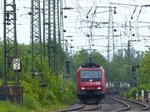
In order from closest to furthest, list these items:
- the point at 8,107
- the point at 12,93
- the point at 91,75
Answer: the point at 8,107 → the point at 12,93 → the point at 91,75

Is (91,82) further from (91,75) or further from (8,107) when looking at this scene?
(8,107)

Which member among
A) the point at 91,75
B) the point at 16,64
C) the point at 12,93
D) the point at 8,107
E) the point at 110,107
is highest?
the point at 16,64

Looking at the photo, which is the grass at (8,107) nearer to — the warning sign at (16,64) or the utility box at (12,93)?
the utility box at (12,93)

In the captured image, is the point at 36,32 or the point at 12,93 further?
the point at 36,32

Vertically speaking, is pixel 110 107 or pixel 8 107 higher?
pixel 8 107

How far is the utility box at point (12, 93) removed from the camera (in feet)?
117

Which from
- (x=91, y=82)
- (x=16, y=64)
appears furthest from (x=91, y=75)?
(x=16, y=64)

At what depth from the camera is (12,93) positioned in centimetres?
3594

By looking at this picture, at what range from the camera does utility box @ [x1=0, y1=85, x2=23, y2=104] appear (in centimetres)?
3566

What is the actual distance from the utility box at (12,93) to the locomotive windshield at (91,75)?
18.7 m

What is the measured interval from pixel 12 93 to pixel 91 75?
756 inches

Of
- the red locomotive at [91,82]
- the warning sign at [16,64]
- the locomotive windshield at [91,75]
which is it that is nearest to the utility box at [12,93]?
the warning sign at [16,64]

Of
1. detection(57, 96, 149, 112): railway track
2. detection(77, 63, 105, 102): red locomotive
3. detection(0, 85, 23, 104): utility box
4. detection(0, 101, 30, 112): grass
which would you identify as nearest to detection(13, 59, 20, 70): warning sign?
detection(0, 101, 30, 112): grass

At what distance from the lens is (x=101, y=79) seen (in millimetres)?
54281
